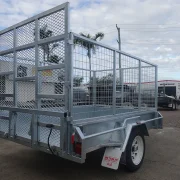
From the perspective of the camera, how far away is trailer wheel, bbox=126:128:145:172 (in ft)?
13.4

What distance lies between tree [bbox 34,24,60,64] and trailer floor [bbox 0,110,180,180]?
6.87ft

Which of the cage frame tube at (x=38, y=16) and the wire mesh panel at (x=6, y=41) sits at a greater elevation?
the cage frame tube at (x=38, y=16)


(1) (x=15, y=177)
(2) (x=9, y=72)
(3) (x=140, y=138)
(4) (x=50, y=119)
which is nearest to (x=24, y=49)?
(2) (x=9, y=72)

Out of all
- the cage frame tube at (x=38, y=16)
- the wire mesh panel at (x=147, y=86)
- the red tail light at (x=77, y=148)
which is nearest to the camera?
the red tail light at (x=77, y=148)

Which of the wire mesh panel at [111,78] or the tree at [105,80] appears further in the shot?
the tree at [105,80]

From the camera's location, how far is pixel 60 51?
3443mm

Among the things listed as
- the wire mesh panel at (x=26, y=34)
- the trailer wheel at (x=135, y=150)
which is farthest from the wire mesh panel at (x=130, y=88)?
the wire mesh panel at (x=26, y=34)

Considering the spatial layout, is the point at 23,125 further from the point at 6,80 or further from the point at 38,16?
the point at 38,16

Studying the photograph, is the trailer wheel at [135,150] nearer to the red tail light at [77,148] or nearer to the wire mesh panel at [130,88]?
the wire mesh panel at [130,88]

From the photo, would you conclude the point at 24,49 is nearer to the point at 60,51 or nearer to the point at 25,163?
the point at 60,51

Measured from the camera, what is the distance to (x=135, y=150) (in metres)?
4.50

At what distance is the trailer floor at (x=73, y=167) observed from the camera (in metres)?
4.07

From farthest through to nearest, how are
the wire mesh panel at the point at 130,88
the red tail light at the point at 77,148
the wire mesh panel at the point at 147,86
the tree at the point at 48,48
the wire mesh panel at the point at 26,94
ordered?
the wire mesh panel at the point at 147,86, the wire mesh panel at the point at 130,88, the wire mesh panel at the point at 26,94, the tree at the point at 48,48, the red tail light at the point at 77,148

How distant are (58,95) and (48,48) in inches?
34.4
